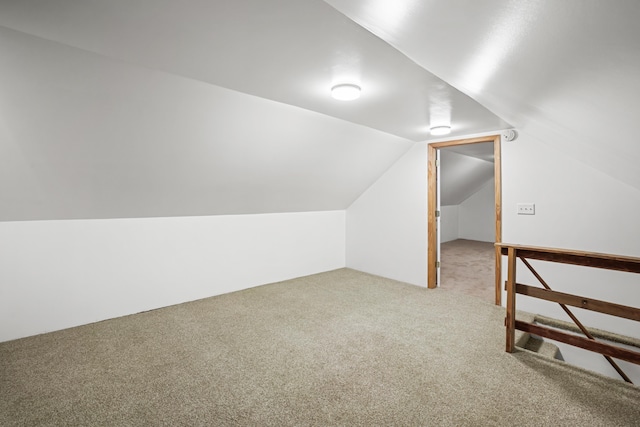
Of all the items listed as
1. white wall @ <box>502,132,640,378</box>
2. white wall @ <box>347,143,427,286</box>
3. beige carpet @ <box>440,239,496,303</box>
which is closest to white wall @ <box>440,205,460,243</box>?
beige carpet @ <box>440,239,496,303</box>

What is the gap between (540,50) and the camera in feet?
3.39

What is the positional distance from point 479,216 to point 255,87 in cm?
752

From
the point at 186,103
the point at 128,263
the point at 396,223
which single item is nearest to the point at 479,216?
the point at 396,223

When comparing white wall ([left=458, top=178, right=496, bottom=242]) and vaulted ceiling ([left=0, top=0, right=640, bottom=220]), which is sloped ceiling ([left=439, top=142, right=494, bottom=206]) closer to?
white wall ([left=458, top=178, right=496, bottom=242])

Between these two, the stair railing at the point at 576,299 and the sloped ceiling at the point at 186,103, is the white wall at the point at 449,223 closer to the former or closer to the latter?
the sloped ceiling at the point at 186,103

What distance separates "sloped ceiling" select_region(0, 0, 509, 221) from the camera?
4.90 ft

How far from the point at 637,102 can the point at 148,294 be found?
156 inches

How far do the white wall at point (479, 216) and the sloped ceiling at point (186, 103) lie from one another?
5.01 m

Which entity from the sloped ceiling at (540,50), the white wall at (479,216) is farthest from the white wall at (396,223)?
the white wall at (479,216)

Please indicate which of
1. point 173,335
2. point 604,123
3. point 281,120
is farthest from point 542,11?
point 173,335

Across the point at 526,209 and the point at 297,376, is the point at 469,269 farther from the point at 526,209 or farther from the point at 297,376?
the point at 297,376

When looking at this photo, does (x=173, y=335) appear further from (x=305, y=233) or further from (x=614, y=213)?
(x=614, y=213)

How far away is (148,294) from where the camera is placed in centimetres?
331

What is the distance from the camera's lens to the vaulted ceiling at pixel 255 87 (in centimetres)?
105
